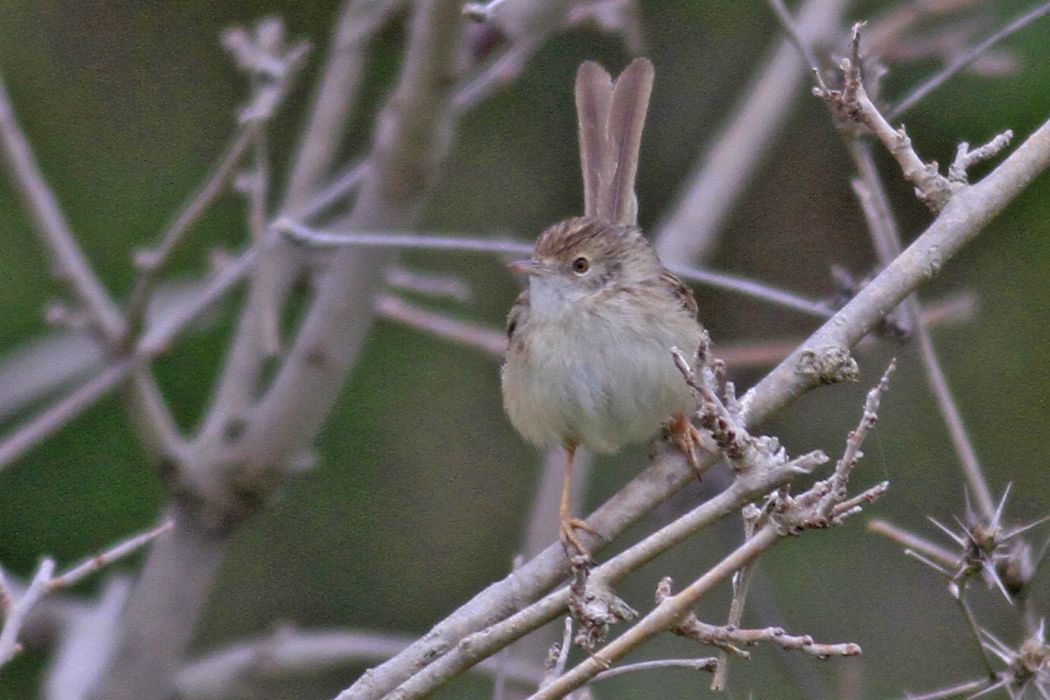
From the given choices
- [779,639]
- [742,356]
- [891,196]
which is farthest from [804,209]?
[779,639]

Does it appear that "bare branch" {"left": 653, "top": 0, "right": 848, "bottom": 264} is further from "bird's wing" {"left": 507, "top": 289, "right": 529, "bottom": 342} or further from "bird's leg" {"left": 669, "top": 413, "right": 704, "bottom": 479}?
"bird's leg" {"left": 669, "top": 413, "right": 704, "bottom": 479}

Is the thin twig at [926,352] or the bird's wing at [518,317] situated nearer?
the thin twig at [926,352]

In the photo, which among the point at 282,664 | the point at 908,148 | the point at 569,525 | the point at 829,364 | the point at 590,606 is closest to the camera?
the point at 590,606

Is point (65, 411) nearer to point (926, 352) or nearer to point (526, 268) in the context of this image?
point (526, 268)

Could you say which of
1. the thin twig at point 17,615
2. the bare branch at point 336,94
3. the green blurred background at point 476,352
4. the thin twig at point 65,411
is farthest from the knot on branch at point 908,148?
the green blurred background at point 476,352

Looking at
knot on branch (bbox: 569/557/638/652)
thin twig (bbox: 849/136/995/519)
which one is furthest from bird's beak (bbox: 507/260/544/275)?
knot on branch (bbox: 569/557/638/652)

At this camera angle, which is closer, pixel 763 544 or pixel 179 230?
pixel 763 544

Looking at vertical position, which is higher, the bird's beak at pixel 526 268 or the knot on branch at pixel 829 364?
the bird's beak at pixel 526 268

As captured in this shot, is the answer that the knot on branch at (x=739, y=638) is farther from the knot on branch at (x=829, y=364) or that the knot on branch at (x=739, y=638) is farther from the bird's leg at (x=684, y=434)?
the bird's leg at (x=684, y=434)

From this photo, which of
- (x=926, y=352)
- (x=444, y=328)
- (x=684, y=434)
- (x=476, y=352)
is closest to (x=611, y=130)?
(x=444, y=328)
